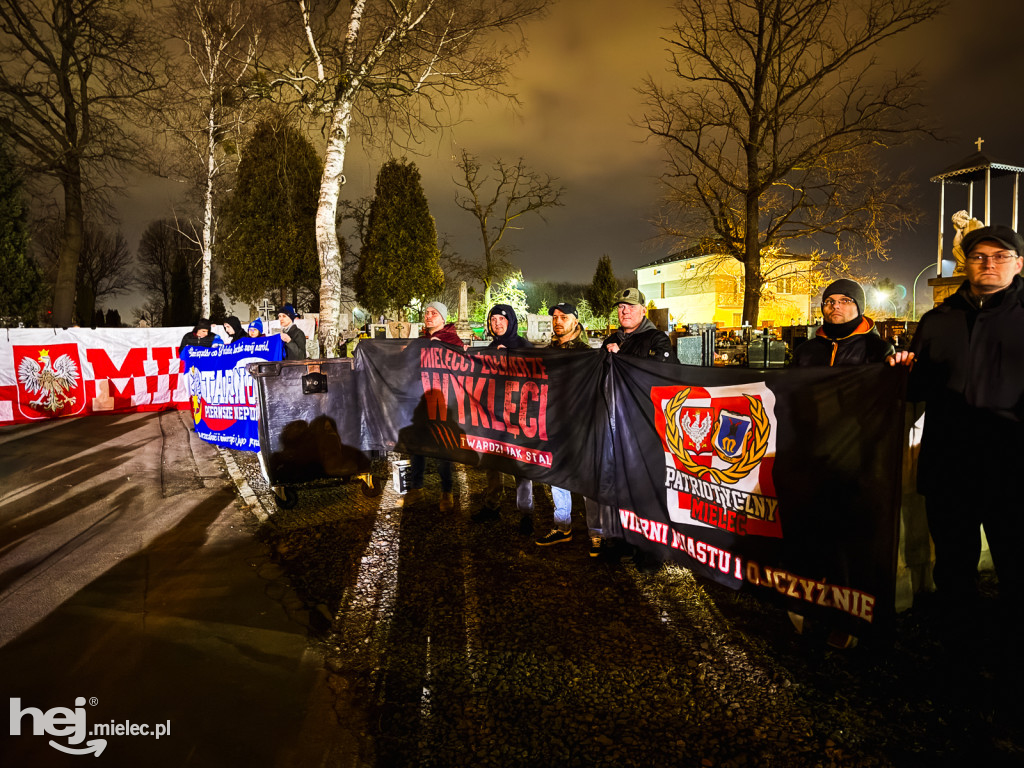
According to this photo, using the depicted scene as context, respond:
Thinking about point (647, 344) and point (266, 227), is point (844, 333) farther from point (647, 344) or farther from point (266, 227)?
point (266, 227)

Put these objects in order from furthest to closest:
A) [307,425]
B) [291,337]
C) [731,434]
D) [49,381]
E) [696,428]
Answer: [49,381] < [291,337] < [307,425] < [696,428] < [731,434]

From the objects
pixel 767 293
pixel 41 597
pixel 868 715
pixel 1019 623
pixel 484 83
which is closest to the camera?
pixel 868 715

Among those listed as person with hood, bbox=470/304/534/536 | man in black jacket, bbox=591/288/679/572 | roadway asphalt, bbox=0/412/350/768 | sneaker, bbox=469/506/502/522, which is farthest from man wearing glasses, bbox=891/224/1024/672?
sneaker, bbox=469/506/502/522

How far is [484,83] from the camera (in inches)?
422

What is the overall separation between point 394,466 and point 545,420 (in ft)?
7.06

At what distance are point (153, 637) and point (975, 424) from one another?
449 cm

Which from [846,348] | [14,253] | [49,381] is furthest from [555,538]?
[14,253]

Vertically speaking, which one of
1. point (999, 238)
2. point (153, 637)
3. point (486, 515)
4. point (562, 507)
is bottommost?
point (153, 637)

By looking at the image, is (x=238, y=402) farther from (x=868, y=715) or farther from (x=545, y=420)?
(x=868, y=715)

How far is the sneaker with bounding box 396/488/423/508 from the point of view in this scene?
5613 millimetres

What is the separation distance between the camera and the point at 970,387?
276 centimetres

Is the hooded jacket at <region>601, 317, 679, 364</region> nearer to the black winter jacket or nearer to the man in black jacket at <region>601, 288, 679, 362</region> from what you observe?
the man in black jacket at <region>601, 288, 679, 362</region>

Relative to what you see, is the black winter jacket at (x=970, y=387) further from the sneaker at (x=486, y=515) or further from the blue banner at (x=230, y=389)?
the blue banner at (x=230, y=389)

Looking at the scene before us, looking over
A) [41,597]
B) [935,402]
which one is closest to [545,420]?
[935,402]
